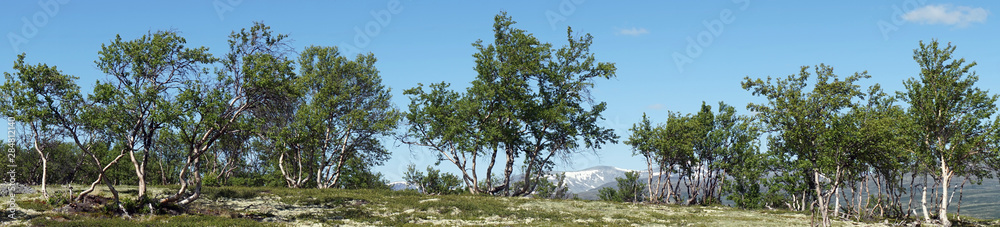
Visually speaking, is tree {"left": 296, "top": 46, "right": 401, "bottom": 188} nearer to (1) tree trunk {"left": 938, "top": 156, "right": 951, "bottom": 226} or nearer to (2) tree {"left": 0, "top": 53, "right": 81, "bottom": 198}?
(2) tree {"left": 0, "top": 53, "right": 81, "bottom": 198}

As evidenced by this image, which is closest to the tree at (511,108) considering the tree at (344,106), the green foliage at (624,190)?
the tree at (344,106)

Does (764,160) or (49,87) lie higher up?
(49,87)

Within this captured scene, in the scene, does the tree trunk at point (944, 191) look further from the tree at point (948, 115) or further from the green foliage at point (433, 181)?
the green foliage at point (433, 181)

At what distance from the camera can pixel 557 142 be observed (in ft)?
198

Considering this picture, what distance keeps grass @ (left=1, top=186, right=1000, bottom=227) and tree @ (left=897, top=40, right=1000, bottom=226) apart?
394 inches

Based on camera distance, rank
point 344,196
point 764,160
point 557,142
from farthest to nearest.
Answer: point 557,142 < point 764,160 < point 344,196

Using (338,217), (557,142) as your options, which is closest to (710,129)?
(557,142)

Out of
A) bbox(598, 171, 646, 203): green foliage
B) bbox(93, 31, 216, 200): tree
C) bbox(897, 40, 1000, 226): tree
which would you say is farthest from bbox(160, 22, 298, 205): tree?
bbox(598, 171, 646, 203): green foliage

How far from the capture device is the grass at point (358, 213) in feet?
86.9

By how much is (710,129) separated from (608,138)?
54.0 ft

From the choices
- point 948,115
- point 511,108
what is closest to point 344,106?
point 511,108

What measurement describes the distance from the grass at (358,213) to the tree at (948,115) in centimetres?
1000

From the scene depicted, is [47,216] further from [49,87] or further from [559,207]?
[559,207]

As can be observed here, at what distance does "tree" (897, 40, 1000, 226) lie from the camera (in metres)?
39.5
